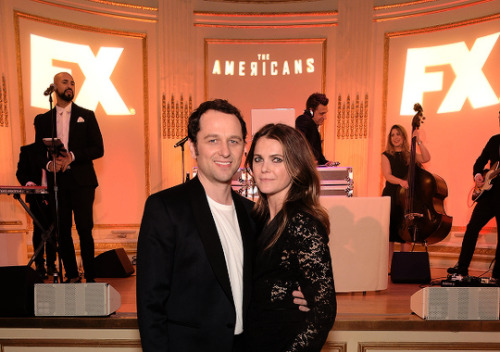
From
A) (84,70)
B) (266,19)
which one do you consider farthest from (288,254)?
(266,19)

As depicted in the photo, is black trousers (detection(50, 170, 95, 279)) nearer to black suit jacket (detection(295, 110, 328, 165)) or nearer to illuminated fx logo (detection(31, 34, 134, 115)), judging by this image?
black suit jacket (detection(295, 110, 328, 165))

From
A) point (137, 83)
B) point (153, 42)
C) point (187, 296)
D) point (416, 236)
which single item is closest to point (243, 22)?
point (153, 42)

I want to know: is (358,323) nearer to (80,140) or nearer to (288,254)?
(288,254)

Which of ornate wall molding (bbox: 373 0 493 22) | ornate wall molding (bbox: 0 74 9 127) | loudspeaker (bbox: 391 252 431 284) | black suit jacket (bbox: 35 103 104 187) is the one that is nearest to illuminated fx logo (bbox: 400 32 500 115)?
ornate wall molding (bbox: 373 0 493 22)

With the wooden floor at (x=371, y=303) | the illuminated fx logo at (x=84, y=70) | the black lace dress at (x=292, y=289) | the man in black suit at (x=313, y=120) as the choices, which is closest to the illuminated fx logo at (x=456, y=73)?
the man in black suit at (x=313, y=120)

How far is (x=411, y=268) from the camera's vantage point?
405cm

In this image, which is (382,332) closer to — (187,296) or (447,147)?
(187,296)

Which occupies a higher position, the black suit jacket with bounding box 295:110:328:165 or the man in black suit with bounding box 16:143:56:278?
the black suit jacket with bounding box 295:110:328:165

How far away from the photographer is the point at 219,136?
1.61 meters

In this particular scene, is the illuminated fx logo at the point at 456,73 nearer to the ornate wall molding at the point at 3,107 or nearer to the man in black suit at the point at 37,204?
the man in black suit at the point at 37,204

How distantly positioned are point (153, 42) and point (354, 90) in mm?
3591

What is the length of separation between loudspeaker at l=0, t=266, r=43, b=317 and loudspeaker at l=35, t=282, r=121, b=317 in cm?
7

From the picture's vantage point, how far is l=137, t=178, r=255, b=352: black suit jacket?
1.49 m

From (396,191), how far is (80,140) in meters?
3.72
